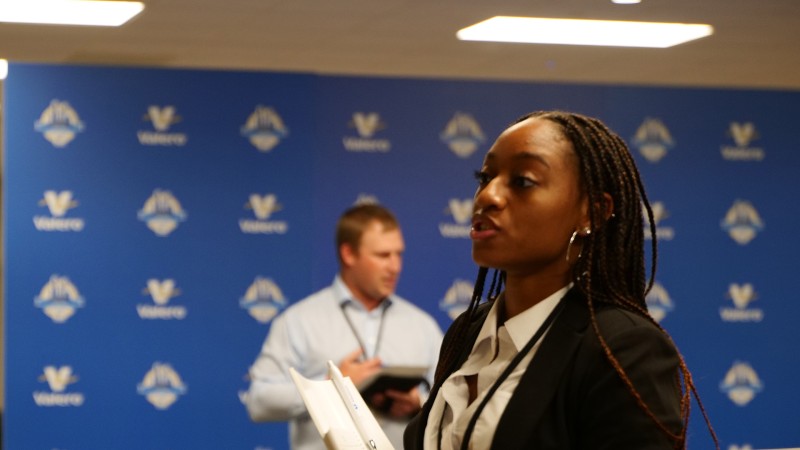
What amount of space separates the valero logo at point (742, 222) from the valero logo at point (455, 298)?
149 centimetres

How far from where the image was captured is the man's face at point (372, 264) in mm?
4793

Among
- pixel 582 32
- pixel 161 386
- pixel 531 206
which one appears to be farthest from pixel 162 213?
pixel 531 206

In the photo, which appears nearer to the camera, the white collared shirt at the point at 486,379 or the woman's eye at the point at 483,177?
the white collared shirt at the point at 486,379

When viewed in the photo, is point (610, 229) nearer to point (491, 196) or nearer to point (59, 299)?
point (491, 196)

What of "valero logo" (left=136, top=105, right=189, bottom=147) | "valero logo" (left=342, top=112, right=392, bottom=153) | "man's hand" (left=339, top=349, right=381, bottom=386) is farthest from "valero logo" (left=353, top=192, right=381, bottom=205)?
"man's hand" (left=339, top=349, right=381, bottom=386)

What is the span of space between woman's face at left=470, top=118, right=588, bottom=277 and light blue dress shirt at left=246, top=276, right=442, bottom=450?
329 cm

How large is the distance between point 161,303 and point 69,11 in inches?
73.7

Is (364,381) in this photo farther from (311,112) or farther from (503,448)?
(503,448)

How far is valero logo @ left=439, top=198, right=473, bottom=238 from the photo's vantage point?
5770mm

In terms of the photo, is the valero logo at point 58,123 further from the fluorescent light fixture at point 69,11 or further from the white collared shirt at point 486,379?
the white collared shirt at point 486,379

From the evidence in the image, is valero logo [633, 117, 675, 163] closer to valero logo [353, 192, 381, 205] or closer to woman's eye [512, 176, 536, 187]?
valero logo [353, 192, 381, 205]

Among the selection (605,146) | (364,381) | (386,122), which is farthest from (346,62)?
(605,146)

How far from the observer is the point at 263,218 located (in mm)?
5578

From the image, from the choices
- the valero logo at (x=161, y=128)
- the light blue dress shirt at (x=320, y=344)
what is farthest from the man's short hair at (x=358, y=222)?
the valero logo at (x=161, y=128)
